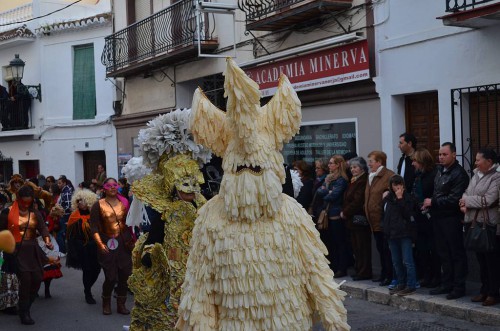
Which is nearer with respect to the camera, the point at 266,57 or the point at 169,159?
the point at 169,159

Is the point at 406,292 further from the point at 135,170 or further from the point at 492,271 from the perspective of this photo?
the point at 135,170

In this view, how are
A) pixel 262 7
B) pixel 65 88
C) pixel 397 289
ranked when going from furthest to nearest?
pixel 65 88 → pixel 262 7 → pixel 397 289

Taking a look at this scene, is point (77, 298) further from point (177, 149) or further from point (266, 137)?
point (266, 137)

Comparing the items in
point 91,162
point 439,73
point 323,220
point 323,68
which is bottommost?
point 323,220

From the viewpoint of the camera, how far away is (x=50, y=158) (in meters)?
23.1

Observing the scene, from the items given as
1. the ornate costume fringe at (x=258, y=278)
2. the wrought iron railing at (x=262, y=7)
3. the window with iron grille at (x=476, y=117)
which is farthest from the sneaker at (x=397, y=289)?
the wrought iron railing at (x=262, y=7)

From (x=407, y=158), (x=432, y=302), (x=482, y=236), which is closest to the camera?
(x=482, y=236)

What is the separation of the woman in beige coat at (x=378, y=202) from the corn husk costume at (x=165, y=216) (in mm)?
3934

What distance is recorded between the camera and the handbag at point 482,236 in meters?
Answer: 7.55

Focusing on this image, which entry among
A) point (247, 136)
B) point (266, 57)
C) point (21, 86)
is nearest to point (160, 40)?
point (266, 57)

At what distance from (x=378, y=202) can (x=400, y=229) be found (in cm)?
A: 77

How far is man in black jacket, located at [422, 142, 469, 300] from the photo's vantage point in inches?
320

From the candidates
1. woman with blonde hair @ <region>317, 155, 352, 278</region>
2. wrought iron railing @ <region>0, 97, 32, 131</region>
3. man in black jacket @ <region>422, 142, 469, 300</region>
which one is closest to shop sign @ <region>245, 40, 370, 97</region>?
woman with blonde hair @ <region>317, 155, 352, 278</region>

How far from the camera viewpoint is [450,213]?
8.21 meters
